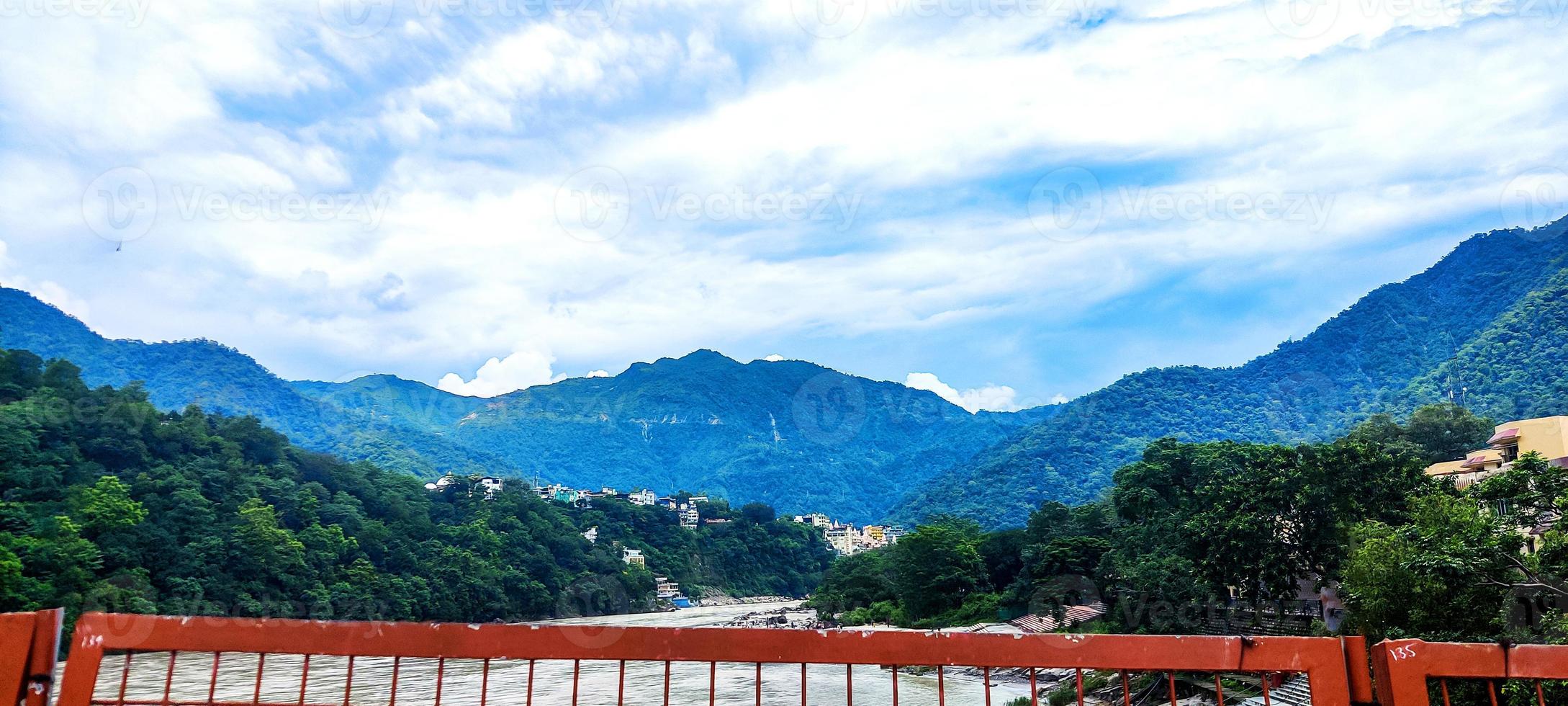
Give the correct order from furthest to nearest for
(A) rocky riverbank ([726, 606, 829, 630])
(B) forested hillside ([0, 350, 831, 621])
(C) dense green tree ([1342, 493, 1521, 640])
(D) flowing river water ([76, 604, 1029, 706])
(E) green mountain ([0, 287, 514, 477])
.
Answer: (E) green mountain ([0, 287, 514, 477]), (A) rocky riverbank ([726, 606, 829, 630]), (B) forested hillside ([0, 350, 831, 621]), (D) flowing river water ([76, 604, 1029, 706]), (C) dense green tree ([1342, 493, 1521, 640])

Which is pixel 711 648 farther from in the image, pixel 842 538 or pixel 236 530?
pixel 842 538

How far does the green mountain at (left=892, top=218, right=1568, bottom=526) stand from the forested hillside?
62830mm

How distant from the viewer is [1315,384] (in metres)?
130

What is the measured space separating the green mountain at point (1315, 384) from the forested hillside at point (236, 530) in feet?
206

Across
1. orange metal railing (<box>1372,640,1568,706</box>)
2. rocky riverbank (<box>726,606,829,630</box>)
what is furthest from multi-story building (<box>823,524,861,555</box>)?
orange metal railing (<box>1372,640,1568,706</box>)

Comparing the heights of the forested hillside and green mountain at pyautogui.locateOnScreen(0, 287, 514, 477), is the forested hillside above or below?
below

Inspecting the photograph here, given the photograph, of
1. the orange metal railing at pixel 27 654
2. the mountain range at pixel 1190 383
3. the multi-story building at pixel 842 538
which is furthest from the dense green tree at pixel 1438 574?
the multi-story building at pixel 842 538

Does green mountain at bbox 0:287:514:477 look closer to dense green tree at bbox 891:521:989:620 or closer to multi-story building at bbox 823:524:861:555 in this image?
multi-story building at bbox 823:524:861:555

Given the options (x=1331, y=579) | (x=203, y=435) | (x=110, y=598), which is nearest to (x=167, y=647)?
(x=1331, y=579)

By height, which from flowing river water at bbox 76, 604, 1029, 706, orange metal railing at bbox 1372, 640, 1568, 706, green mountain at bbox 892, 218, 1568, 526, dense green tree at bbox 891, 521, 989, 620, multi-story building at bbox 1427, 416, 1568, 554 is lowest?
flowing river water at bbox 76, 604, 1029, 706

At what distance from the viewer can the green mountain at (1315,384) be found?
Result: 94188 millimetres

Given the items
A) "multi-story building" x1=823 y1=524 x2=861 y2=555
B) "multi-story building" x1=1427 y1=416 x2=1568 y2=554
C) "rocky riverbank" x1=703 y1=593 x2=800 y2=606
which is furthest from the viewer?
"multi-story building" x1=823 y1=524 x2=861 y2=555

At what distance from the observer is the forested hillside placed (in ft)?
125

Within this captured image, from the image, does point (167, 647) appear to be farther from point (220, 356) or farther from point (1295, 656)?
point (220, 356)
